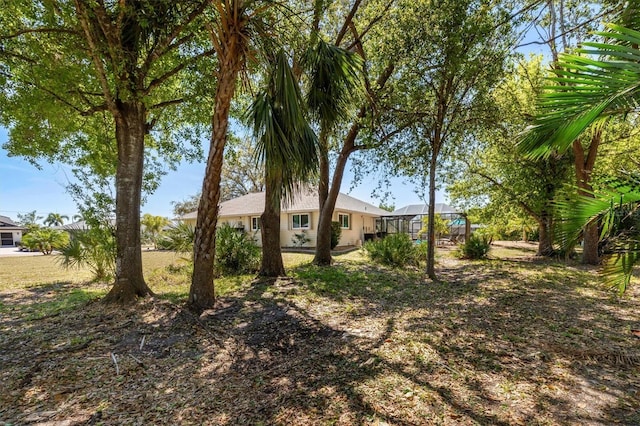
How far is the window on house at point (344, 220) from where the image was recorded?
1982 cm

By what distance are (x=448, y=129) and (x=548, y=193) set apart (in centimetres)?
708

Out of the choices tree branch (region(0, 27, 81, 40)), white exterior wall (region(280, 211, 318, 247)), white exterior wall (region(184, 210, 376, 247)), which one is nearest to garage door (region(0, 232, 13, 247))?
white exterior wall (region(184, 210, 376, 247))

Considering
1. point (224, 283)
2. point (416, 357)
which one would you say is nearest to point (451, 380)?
point (416, 357)

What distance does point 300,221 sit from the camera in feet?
62.7

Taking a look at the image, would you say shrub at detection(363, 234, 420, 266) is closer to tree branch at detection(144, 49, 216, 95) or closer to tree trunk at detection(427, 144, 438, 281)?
tree trunk at detection(427, 144, 438, 281)

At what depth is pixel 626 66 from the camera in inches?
72.9

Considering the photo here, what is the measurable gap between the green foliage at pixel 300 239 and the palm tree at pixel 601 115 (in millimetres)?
15845

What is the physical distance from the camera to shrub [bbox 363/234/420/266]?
10867 millimetres

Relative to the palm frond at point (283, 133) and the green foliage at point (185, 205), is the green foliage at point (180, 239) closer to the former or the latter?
the palm frond at point (283, 133)

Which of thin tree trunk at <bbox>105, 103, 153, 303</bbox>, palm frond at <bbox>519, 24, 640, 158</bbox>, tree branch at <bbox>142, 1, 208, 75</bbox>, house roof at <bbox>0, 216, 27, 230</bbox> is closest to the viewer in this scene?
palm frond at <bbox>519, 24, 640, 158</bbox>

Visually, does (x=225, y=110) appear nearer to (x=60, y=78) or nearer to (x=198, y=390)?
(x=60, y=78)

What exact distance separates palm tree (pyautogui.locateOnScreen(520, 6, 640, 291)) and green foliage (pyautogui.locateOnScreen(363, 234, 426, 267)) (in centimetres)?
763

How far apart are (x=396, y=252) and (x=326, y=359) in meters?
7.83

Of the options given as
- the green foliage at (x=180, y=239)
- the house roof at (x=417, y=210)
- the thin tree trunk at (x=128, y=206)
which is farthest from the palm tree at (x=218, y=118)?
the house roof at (x=417, y=210)
